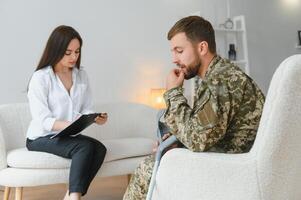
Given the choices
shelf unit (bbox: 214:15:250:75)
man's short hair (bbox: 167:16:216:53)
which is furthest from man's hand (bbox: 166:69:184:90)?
shelf unit (bbox: 214:15:250:75)

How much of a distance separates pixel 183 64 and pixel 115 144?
111cm

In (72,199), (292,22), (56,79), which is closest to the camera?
(72,199)

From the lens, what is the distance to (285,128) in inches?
41.1

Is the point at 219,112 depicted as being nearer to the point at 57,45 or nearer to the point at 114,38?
the point at 57,45

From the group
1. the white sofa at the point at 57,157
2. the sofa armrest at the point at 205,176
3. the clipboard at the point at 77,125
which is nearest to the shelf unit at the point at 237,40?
the white sofa at the point at 57,157

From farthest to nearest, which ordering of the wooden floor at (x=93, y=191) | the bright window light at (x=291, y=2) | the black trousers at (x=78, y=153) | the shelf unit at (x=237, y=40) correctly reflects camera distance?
the bright window light at (x=291, y=2), the shelf unit at (x=237, y=40), the wooden floor at (x=93, y=191), the black trousers at (x=78, y=153)

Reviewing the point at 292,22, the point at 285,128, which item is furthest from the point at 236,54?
the point at 285,128

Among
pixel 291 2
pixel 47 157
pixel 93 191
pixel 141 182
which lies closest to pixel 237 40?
pixel 291 2

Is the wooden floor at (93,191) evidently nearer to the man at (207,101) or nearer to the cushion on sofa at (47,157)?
the cushion on sofa at (47,157)

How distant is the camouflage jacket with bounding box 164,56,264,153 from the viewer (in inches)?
47.2

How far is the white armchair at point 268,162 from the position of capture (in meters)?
1.03

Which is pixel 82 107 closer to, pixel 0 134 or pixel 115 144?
pixel 115 144

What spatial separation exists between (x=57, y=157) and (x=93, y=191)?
0.86 metres

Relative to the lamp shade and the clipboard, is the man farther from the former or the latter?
the lamp shade
